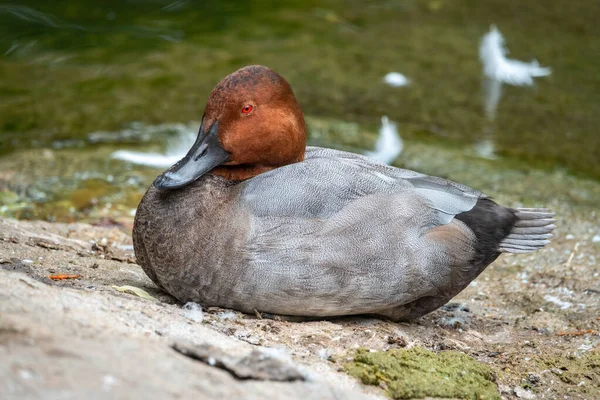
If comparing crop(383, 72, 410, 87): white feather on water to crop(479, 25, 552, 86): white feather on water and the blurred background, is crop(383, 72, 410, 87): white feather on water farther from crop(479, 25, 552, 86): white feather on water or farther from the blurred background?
crop(479, 25, 552, 86): white feather on water

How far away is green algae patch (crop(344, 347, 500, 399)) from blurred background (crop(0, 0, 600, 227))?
9.85 ft

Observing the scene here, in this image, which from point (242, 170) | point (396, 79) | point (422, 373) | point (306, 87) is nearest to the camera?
point (422, 373)

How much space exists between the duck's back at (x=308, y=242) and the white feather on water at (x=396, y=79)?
518cm

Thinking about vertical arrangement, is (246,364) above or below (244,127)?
below

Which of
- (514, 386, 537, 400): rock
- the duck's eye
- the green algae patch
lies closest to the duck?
the duck's eye

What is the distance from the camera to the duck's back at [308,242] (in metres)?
3.60

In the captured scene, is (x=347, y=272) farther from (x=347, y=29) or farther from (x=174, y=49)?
(x=347, y=29)

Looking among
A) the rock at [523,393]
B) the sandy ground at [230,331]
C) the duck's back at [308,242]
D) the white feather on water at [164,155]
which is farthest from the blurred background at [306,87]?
the rock at [523,393]

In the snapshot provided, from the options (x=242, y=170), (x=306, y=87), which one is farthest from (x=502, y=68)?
(x=242, y=170)

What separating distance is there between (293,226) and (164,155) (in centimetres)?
355

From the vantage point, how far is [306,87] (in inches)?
348

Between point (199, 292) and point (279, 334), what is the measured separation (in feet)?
1.48

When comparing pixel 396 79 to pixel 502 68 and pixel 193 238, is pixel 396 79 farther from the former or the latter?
pixel 193 238

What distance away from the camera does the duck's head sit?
3850mm
